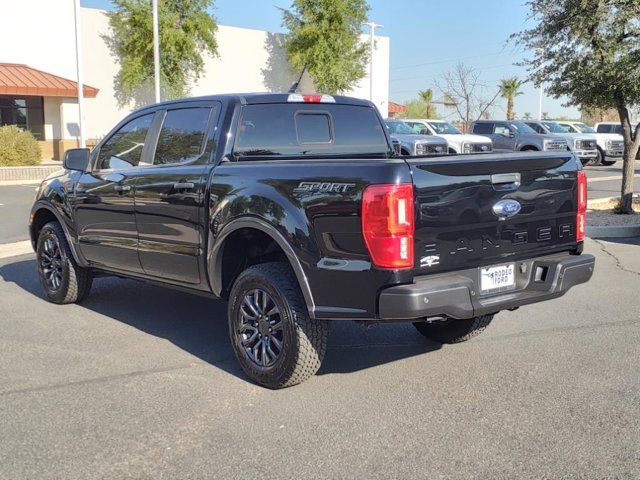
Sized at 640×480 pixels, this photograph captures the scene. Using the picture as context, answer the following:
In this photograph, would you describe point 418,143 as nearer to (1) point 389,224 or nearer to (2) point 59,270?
(2) point 59,270

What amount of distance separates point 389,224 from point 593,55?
10451mm

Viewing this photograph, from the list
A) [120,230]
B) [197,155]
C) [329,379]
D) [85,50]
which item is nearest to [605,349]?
[329,379]

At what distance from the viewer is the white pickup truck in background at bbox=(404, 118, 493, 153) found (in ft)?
76.2

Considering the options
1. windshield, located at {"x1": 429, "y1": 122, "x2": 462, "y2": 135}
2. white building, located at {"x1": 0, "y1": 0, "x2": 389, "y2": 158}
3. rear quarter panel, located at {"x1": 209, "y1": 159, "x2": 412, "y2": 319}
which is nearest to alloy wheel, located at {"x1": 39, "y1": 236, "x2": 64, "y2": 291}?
rear quarter panel, located at {"x1": 209, "y1": 159, "x2": 412, "y2": 319}

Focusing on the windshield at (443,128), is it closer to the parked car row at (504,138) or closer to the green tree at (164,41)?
the parked car row at (504,138)

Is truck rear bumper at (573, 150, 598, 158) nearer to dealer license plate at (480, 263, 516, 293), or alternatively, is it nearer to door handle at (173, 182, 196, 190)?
dealer license plate at (480, 263, 516, 293)

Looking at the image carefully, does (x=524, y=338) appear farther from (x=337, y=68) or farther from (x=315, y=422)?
(x=337, y=68)

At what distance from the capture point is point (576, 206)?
4695mm

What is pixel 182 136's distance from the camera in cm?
532

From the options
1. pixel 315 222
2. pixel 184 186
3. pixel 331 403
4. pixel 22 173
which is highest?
pixel 184 186

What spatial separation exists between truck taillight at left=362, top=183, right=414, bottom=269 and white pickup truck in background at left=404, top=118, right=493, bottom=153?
62.2 ft

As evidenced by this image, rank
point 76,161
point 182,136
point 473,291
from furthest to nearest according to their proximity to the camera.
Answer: point 76,161 → point 182,136 → point 473,291

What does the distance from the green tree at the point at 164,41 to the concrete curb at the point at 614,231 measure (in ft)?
80.7

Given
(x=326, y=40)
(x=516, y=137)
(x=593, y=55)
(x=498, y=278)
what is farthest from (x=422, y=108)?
(x=498, y=278)
